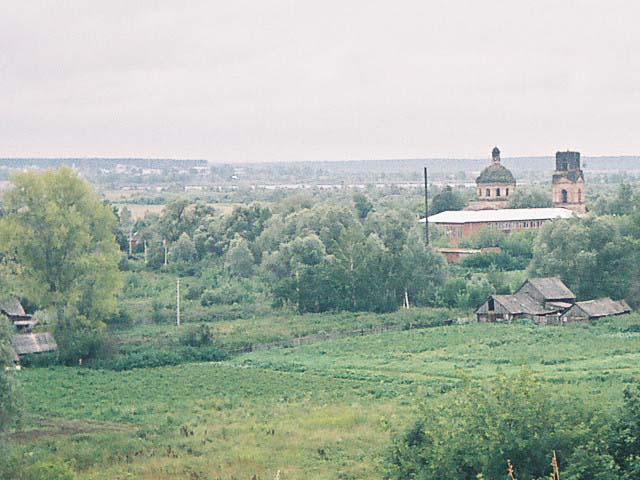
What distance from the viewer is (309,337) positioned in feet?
168

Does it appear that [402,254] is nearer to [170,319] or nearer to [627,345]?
[170,319]

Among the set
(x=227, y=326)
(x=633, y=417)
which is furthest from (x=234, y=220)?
(x=633, y=417)

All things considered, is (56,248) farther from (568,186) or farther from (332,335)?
(568,186)

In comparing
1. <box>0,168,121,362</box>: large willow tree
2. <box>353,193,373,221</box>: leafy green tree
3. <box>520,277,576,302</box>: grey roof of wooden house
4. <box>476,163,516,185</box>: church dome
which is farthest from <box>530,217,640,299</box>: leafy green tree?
<box>476,163,516,185</box>: church dome

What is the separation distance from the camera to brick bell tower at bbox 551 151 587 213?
337ft

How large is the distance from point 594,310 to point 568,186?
Answer: 4919 centimetres

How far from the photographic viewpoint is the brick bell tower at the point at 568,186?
103 meters

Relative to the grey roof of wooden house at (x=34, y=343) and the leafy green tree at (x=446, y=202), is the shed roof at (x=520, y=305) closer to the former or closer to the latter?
the grey roof of wooden house at (x=34, y=343)

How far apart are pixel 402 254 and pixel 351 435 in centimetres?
3353

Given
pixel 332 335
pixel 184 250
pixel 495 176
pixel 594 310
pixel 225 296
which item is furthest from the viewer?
pixel 495 176

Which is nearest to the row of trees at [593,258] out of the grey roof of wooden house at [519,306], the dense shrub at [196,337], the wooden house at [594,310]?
the wooden house at [594,310]

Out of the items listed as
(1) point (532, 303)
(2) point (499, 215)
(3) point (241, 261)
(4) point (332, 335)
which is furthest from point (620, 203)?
(4) point (332, 335)

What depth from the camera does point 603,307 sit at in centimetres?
5619

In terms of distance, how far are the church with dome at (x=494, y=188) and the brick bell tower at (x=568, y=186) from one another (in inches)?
170
